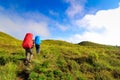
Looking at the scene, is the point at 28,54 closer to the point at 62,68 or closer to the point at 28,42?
the point at 28,42

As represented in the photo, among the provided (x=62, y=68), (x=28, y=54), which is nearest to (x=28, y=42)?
(x=28, y=54)

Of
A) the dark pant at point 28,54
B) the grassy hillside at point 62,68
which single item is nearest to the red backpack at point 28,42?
the dark pant at point 28,54

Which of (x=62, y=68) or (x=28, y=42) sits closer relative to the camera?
(x=28, y=42)

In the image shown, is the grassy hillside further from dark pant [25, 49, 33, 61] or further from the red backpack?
the red backpack

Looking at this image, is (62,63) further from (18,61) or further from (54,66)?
(18,61)

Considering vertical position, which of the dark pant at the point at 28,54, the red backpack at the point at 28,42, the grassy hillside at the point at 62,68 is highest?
the red backpack at the point at 28,42

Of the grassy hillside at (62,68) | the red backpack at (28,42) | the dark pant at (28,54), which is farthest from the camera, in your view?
the dark pant at (28,54)

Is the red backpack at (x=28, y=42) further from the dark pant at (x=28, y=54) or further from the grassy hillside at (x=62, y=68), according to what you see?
the grassy hillside at (x=62, y=68)

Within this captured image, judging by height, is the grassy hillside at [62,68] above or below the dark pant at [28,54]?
below

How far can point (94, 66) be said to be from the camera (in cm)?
1956

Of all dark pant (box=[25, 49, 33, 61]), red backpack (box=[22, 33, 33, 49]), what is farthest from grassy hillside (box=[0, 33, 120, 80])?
red backpack (box=[22, 33, 33, 49])

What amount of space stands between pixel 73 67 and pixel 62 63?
1.00 metres

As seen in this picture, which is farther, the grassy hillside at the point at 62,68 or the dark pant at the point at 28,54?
the dark pant at the point at 28,54

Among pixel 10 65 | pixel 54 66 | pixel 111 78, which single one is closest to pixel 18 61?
pixel 10 65
